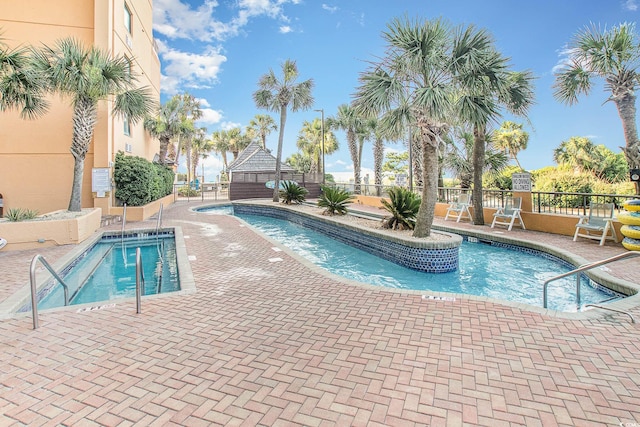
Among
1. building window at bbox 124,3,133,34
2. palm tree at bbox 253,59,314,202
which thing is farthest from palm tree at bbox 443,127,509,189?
building window at bbox 124,3,133,34

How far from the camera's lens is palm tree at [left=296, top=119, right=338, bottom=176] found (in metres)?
37.2

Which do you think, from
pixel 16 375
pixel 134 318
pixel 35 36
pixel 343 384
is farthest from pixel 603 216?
pixel 35 36

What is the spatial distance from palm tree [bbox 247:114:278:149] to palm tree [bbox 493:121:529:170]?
88.7 feet

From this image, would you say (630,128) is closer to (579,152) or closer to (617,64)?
(617,64)

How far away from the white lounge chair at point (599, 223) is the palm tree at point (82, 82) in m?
13.0

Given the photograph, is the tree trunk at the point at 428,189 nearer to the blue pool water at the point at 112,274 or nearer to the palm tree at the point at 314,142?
the blue pool water at the point at 112,274

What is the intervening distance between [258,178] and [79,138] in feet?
49.4

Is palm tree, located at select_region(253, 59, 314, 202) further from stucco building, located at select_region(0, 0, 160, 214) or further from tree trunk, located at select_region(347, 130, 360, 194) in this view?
tree trunk, located at select_region(347, 130, 360, 194)

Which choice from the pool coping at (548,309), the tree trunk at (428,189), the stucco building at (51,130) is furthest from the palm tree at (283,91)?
the tree trunk at (428,189)

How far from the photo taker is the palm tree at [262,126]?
1726 inches

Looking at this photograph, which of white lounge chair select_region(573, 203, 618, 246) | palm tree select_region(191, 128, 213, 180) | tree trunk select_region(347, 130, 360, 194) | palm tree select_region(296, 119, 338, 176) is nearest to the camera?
white lounge chair select_region(573, 203, 618, 246)

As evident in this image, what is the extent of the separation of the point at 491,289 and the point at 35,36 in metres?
16.7

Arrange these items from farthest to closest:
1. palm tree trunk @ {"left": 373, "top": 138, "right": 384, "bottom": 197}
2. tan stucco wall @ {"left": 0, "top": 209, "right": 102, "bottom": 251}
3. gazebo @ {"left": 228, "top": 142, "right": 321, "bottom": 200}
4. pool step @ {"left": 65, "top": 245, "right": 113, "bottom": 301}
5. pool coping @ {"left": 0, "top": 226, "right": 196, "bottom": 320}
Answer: palm tree trunk @ {"left": 373, "top": 138, "right": 384, "bottom": 197}, gazebo @ {"left": 228, "top": 142, "right": 321, "bottom": 200}, tan stucco wall @ {"left": 0, "top": 209, "right": 102, "bottom": 251}, pool step @ {"left": 65, "top": 245, "right": 113, "bottom": 301}, pool coping @ {"left": 0, "top": 226, "right": 196, "bottom": 320}

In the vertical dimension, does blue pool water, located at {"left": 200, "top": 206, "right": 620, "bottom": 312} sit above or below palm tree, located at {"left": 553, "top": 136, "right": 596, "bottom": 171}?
below
